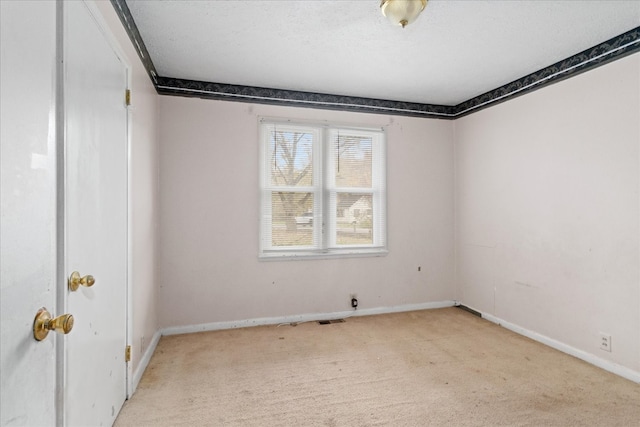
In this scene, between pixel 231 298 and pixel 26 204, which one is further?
pixel 231 298

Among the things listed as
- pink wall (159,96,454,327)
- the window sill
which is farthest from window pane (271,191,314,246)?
pink wall (159,96,454,327)

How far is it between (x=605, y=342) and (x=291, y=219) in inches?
115

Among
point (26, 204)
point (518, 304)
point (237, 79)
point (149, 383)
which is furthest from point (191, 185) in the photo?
point (518, 304)

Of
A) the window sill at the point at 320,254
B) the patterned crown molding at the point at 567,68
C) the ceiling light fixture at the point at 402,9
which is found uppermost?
the patterned crown molding at the point at 567,68

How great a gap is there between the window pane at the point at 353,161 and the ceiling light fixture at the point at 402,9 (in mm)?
1848

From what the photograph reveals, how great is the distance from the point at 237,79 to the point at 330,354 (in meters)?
2.75

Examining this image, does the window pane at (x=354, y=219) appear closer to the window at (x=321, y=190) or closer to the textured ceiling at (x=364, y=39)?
the window at (x=321, y=190)

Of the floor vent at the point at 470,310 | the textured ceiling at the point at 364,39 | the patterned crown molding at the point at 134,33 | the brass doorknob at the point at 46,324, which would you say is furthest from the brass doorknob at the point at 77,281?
the floor vent at the point at 470,310

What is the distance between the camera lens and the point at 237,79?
128 inches

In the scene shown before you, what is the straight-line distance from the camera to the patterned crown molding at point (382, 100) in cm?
239

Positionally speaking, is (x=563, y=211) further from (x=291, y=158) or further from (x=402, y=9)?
(x=291, y=158)

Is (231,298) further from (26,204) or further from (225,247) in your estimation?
(26,204)

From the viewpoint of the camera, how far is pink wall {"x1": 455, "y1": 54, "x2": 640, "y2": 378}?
2.42 metres

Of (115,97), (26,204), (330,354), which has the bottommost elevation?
(330,354)
